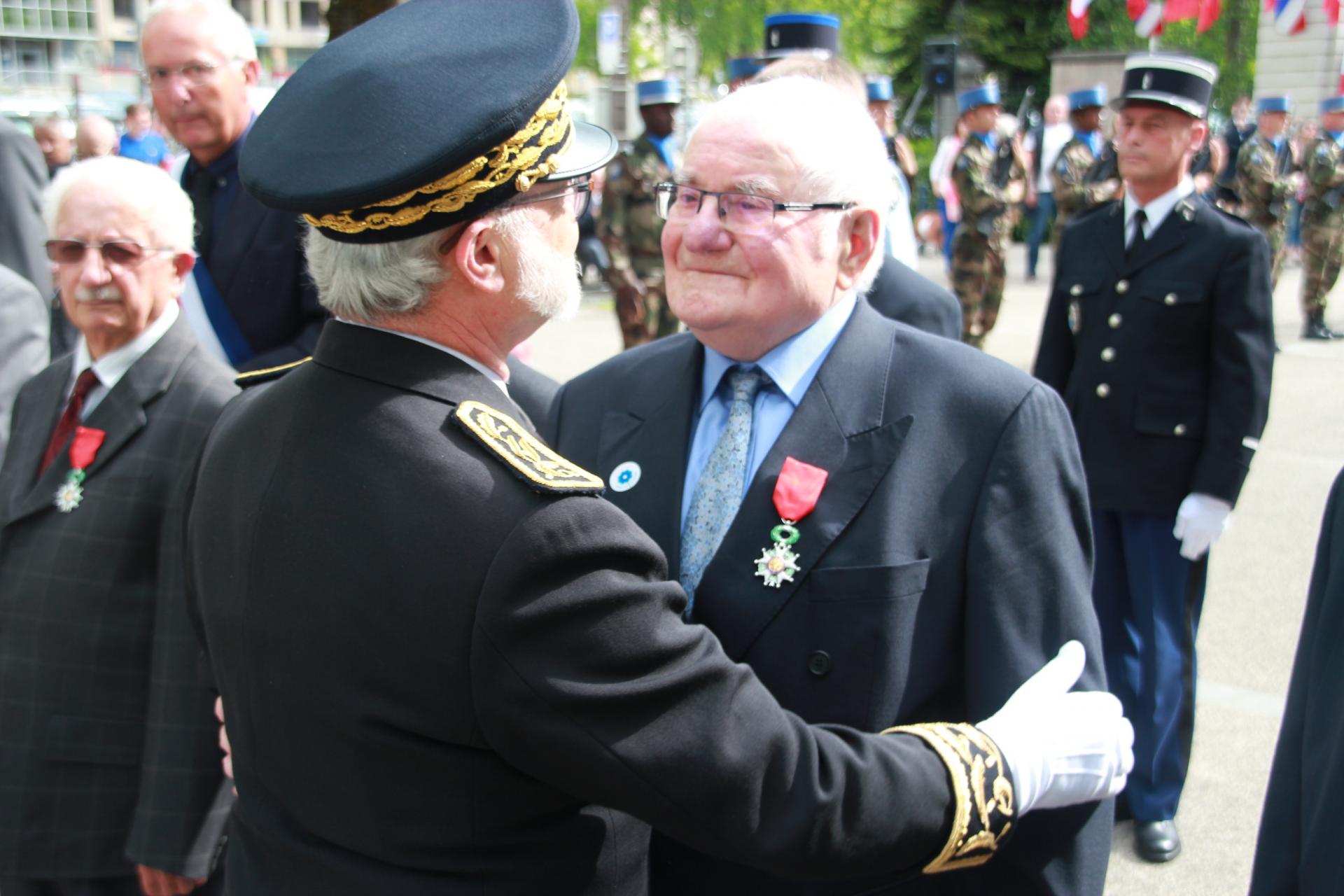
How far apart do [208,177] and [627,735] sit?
2682mm

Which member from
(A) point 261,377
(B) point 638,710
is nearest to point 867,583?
(B) point 638,710

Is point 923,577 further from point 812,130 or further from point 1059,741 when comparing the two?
point 812,130

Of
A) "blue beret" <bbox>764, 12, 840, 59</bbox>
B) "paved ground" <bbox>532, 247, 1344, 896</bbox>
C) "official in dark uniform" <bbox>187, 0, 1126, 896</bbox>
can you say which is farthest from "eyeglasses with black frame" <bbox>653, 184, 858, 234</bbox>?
"blue beret" <bbox>764, 12, 840, 59</bbox>

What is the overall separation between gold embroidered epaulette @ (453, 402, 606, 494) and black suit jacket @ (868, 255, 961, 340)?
8.15ft

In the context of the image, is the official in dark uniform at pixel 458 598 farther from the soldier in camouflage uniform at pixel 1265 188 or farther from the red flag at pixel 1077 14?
the soldier in camouflage uniform at pixel 1265 188

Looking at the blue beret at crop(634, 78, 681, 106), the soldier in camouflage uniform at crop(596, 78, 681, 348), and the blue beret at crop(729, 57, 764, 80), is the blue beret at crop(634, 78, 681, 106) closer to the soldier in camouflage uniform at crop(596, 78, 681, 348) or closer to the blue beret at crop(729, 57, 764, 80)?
the soldier in camouflage uniform at crop(596, 78, 681, 348)

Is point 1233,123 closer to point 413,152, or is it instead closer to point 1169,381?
point 1169,381

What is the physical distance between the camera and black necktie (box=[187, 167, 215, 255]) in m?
3.47

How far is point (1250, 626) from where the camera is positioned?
5.44 metres

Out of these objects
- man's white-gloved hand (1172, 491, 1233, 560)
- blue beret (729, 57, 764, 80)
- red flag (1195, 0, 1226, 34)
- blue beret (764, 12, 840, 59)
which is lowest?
man's white-gloved hand (1172, 491, 1233, 560)

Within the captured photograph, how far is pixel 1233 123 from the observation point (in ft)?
66.1

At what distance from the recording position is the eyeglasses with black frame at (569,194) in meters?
1.57

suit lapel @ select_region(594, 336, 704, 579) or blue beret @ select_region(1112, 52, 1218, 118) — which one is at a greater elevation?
blue beret @ select_region(1112, 52, 1218, 118)

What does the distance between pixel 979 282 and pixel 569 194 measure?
9932 millimetres
